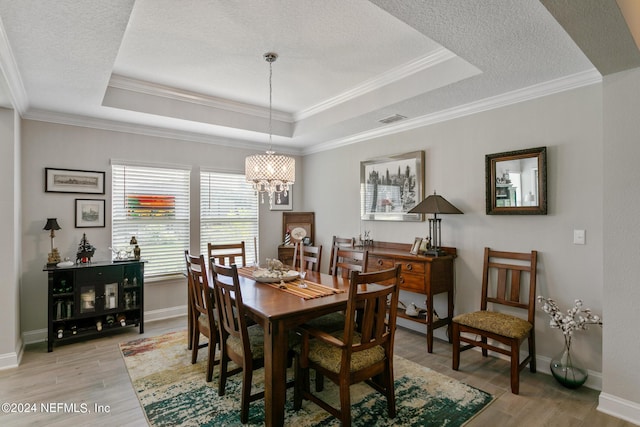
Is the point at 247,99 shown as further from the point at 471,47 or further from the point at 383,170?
the point at 471,47

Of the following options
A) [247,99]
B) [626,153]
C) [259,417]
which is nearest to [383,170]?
[247,99]

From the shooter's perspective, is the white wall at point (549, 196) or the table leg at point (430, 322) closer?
the white wall at point (549, 196)

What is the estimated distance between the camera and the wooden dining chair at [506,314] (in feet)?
8.85

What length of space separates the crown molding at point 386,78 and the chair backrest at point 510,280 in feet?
6.03

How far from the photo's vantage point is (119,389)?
2.70 metres

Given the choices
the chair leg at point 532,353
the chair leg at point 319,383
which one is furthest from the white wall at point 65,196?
the chair leg at point 532,353

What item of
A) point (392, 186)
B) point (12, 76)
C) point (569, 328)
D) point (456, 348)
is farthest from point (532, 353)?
point (12, 76)

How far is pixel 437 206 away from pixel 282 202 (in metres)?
2.82

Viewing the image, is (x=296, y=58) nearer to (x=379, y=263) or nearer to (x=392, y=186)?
(x=392, y=186)

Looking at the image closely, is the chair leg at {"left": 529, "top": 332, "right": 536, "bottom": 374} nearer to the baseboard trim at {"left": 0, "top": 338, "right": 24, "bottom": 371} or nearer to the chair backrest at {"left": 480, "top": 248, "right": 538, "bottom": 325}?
the chair backrest at {"left": 480, "top": 248, "right": 538, "bottom": 325}

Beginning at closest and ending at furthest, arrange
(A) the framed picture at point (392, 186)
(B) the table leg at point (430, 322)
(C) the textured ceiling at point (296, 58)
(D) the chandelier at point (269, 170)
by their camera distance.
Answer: (C) the textured ceiling at point (296, 58) → (D) the chandelier at point (269, 170) → (B) the table leg at point (430, 322) → (A) the framed picture at point (392, 186)

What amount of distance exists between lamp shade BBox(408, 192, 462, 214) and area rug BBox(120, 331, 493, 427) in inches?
58.5

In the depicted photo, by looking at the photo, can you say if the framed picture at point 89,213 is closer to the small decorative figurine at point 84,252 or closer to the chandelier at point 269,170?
the small decorative figurine at point 84,252

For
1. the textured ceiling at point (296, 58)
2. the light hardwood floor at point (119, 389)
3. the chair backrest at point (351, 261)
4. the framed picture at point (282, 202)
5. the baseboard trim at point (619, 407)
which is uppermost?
the textured ceiling at point (296, 58)
